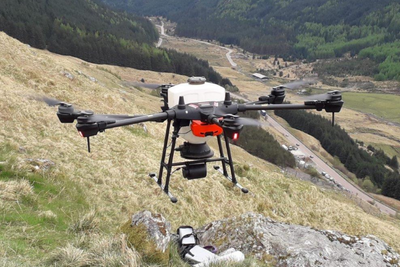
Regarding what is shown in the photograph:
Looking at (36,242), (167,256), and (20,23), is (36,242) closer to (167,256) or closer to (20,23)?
(167,256)

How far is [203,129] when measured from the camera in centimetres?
802

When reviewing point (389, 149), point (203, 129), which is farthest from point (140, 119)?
point (389, 149)

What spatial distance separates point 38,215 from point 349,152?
389 feet

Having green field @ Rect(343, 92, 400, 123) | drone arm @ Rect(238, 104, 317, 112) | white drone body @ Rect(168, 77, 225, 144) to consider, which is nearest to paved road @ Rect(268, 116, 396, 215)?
drone arm @ Rect(238, 104, 317, 112)

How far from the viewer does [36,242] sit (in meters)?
8.93

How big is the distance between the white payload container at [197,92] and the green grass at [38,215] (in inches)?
196

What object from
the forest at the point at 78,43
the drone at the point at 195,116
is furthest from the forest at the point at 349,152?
the drone at the point at 195,116

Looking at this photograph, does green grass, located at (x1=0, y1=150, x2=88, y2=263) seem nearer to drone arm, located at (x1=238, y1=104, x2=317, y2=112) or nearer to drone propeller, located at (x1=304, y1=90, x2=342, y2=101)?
drone arm, located at (x1=238, y1=104, x2=317, y2=112)

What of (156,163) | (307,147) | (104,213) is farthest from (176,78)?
(104,213)

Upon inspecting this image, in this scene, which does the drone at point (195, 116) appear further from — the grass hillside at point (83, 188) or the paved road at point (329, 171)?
the paved road at point (329, 171)

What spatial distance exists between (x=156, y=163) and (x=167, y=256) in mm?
15089

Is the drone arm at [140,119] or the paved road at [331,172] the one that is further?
the paved road at [331,172]

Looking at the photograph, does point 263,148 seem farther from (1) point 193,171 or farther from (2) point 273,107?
(2) point 273,107

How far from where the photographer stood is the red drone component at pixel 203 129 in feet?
26.2
